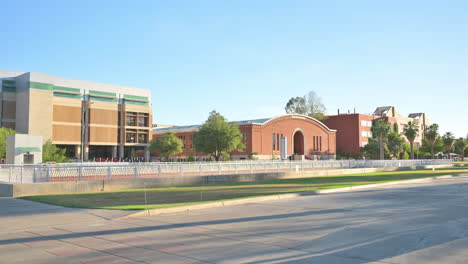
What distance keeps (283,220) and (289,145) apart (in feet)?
253

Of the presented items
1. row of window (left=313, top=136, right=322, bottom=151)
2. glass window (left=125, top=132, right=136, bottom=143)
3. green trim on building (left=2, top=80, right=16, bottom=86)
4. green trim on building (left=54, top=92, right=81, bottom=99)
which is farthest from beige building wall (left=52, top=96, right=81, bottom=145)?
row of window (left=313, top=136, right=322, bottom=151)

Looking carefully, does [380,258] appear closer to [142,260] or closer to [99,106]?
[142,260]

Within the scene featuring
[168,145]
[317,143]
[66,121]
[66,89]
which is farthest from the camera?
[317,143]

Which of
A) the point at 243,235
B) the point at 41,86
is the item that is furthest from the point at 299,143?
the point at 243,235

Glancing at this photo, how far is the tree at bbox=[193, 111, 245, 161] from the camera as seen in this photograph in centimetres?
6638

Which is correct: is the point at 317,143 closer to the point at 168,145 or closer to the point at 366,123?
the point at 366,123

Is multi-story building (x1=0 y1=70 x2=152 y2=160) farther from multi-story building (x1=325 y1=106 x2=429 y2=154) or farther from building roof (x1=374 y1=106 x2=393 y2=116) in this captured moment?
building roof (x1=374 y1=106 x2=393 y2=116)

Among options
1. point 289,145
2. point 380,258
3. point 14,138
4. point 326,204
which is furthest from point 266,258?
point 289,145

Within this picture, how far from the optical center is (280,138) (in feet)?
268

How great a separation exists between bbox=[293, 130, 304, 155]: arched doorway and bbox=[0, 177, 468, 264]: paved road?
79697mm

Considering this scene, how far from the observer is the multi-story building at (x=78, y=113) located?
267 feet

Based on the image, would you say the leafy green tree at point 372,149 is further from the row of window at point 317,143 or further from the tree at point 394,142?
the row of window at point 317,143

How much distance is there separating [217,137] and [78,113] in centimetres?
3901

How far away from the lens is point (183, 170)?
111 ft
